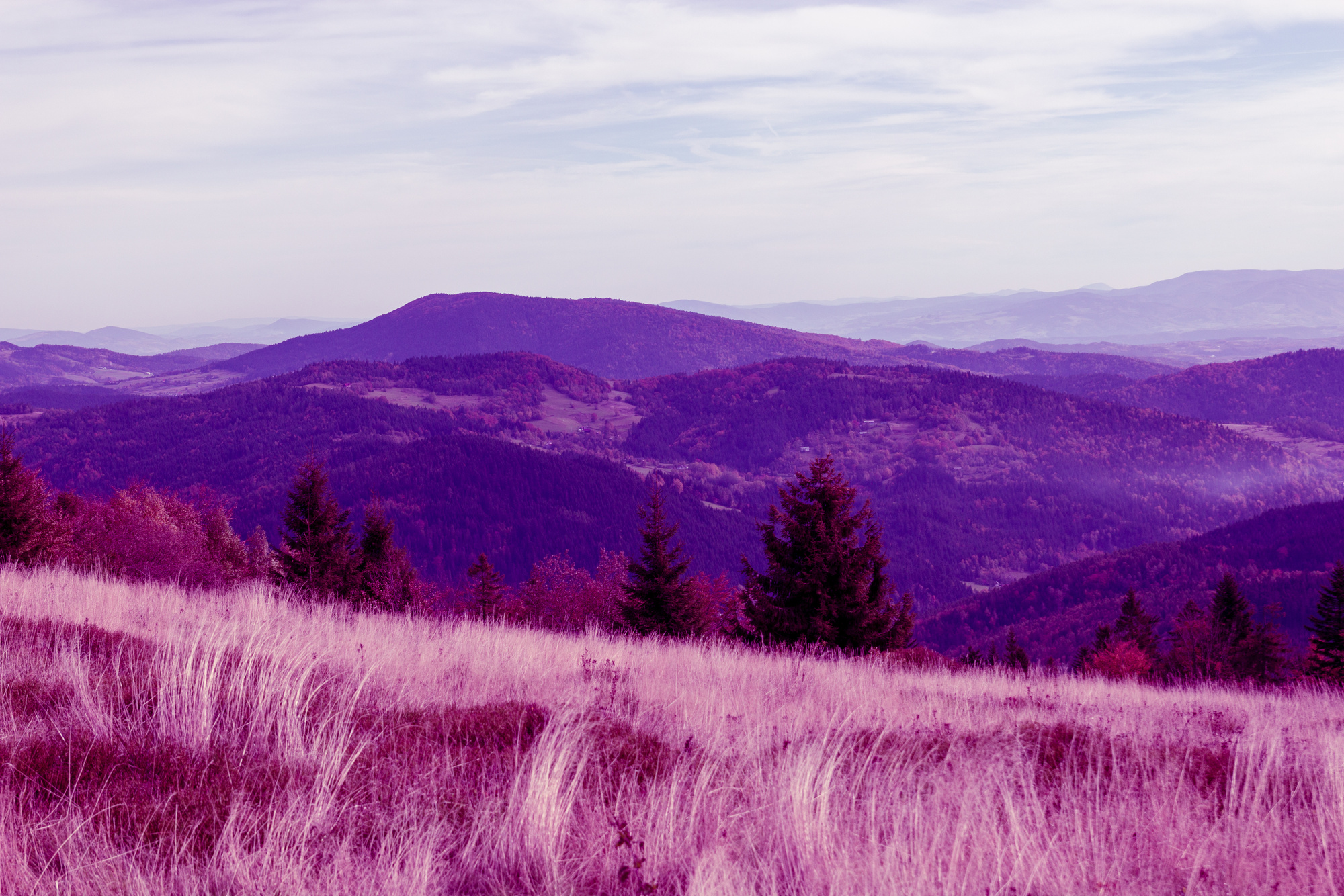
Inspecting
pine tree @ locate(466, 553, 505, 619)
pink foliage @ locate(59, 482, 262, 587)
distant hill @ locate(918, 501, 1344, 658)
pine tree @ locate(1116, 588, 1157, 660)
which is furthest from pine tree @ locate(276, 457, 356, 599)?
distant hill @ locate(918, 501, 1344, 658)

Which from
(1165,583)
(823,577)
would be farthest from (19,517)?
(1165,583)

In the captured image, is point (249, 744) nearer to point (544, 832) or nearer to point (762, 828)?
point (544, 832)

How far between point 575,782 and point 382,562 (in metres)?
38.6

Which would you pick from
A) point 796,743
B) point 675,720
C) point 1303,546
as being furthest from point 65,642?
point 1303,546

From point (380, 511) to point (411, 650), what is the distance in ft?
116

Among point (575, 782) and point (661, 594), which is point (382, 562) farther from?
point (575, 782)

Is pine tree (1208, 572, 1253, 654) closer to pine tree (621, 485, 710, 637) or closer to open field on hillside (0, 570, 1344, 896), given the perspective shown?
pine tree (621, 485, 710, 637)

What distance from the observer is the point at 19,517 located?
75.8 feet

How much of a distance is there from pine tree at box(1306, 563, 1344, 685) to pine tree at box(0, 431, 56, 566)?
147 ft

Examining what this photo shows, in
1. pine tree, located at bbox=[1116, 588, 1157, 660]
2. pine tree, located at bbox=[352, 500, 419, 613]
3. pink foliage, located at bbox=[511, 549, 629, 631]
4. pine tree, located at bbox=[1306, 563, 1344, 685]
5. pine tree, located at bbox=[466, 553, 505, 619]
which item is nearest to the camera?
pine tree, located at bbox=[352, 500, 419, 613]

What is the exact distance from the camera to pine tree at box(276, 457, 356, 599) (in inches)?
1364

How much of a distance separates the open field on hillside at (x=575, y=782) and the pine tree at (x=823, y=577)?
15.0 metres

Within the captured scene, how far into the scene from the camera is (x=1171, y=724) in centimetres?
801

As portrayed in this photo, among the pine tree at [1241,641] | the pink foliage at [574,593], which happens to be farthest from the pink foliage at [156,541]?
the pine tree at [1241,641]
